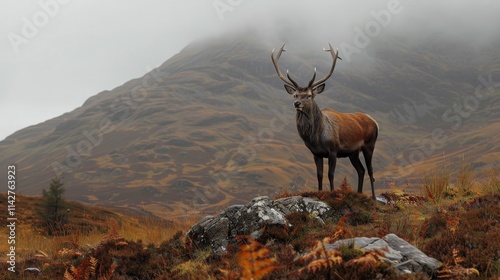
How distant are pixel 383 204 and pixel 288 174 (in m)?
155

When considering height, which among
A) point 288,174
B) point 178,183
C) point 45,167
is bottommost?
point 288,174

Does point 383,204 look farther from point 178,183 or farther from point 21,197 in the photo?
→ point 178,183

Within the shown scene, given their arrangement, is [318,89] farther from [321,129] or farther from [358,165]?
[358,165]

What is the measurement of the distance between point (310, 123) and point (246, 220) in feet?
11.2

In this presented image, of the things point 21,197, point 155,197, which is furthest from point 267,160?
point 21,197

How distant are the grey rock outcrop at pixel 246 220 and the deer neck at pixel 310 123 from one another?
6.55 ft

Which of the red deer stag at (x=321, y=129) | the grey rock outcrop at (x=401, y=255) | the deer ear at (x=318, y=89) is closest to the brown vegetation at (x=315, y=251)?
the grey rock outcrop at (x=401, y=255)

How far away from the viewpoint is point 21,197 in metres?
32.9

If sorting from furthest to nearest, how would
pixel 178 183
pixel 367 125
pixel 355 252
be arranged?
pixel 178 183
pixel 367 125
pixel 355 252

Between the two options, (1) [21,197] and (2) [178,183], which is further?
(2) [178,183]

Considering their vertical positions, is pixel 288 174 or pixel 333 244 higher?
pixel 333 244

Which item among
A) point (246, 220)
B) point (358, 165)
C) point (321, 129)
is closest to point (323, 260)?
point (246, 220)

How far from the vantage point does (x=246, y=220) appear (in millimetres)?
9266

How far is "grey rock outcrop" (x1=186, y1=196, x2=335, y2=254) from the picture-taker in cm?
899
